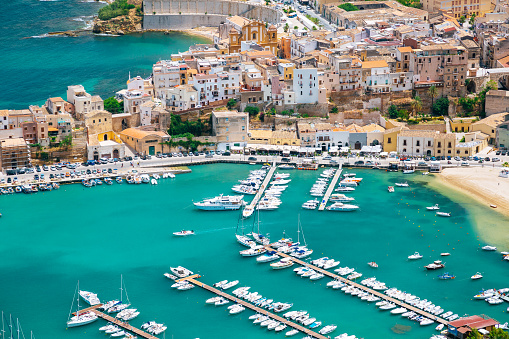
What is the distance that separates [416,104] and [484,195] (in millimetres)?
18499

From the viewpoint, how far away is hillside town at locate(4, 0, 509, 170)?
103250 mm

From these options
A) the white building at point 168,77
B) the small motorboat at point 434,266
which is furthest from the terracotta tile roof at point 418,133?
the small motorboat at point 434,266

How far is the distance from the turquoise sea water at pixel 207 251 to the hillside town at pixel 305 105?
5679mm

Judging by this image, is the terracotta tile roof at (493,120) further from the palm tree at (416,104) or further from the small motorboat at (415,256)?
the small motorboat at (415,256)

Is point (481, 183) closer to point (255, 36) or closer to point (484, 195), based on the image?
point (484, 195)

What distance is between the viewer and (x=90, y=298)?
74875mm

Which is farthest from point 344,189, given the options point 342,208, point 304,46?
point 304,46

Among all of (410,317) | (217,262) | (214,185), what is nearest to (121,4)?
(214,185)

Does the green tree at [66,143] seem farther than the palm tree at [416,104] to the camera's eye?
No

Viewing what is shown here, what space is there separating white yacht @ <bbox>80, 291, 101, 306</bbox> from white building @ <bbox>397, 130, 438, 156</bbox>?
3949 centimetres

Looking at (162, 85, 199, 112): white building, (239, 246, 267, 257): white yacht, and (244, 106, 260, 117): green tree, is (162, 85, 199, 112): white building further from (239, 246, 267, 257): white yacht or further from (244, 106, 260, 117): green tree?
(239, 246, 267, 257): white yacht

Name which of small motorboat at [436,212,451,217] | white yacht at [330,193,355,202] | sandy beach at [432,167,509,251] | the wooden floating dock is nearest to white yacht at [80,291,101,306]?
the wooden floating dock

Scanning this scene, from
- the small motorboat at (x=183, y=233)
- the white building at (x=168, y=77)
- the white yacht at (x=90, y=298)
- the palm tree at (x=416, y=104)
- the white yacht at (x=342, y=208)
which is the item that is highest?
the white building at (x=168, y=77)

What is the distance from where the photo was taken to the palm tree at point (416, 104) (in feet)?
360
